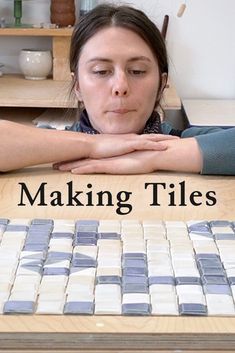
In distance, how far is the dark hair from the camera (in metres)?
1.49

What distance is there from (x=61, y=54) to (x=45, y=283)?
7.79 feet

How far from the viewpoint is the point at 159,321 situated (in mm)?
691

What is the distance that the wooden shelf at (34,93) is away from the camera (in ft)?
8.65

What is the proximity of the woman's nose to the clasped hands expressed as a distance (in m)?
0.11

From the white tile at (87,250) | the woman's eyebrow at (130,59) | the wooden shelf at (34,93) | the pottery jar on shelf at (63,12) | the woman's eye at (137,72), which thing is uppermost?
the pottery jar on shelf at (63,12)

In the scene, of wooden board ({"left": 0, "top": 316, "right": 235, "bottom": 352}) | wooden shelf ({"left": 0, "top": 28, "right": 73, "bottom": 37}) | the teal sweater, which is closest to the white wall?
wooden shelf ({"left": 0, "top": 28, "right": 73, "bottom": 37})

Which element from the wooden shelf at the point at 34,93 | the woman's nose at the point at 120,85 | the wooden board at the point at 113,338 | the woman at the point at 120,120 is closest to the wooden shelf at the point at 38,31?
the wooden shelf at the point at 34,93

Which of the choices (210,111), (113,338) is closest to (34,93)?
(210,111)

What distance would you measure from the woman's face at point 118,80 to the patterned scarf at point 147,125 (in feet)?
0.16

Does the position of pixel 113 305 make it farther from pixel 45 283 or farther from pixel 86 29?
pixel 86 29

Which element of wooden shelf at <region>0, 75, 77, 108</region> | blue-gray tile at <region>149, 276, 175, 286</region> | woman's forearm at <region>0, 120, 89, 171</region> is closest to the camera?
blue-gray tile at <region>149, 276, 175, 286</region>

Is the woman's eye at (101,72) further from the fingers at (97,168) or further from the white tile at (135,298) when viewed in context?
the white tile at (135,298)

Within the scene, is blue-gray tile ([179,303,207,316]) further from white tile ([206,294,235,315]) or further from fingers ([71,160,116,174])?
fingers ([71,160,116,174])

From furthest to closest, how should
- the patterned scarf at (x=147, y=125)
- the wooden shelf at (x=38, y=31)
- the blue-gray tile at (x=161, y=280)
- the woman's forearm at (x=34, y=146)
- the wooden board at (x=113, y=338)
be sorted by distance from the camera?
the wooden shelf at (x=38, y=31)
the patterned scarf at (x=147, y=125)
the woman's forearm at (x=34, y=146)
the blue-gray tile at (x=161, y=280)
the wooden board at (x=113, y=338)
